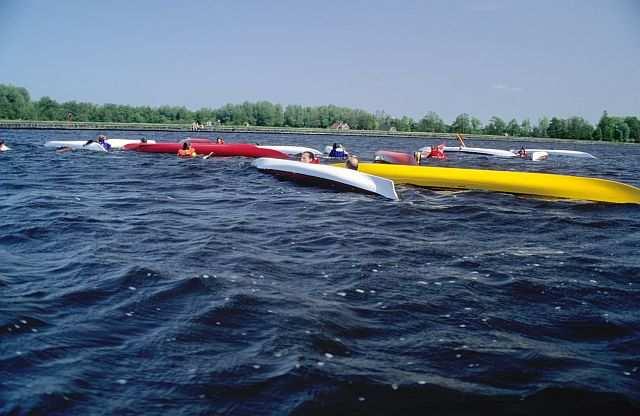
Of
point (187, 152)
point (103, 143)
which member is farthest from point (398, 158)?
point (103, 143)

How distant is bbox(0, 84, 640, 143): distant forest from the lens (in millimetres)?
107000

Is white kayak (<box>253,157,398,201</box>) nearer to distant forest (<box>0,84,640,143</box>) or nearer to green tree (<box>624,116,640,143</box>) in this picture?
distant forest (<box>0,84,640,143</box>)

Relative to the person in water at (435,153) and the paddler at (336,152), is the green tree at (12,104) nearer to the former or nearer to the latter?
the person in water at (435,153)

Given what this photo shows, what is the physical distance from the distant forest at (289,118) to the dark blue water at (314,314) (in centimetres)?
10188

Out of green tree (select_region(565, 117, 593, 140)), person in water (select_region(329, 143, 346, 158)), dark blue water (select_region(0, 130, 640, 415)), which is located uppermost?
green tree (select_region(565, 117, 593, 140))

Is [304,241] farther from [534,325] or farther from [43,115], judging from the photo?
[43,115]

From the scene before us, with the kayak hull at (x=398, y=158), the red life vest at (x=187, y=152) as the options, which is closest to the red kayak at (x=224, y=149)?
the red life vest at (x=187, y=152)

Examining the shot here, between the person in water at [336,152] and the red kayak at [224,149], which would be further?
the red kayak at [224,149]

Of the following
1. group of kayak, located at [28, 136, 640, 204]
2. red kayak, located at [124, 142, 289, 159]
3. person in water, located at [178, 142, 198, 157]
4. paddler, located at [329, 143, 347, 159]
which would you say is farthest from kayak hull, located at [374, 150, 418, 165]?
person in water, located at [178, 142, 198, 157]

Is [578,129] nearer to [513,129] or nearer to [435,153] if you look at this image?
[513,129]

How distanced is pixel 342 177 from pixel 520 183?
4.23 m

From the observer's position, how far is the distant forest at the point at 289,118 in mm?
107000

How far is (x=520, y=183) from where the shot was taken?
1251cm

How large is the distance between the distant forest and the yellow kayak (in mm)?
96573
